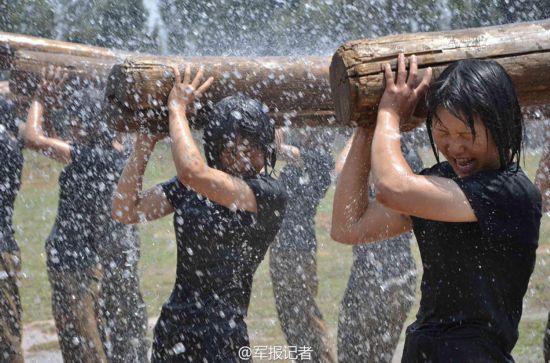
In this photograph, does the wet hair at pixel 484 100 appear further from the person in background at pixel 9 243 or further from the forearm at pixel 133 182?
the person in background at pixel 9 243

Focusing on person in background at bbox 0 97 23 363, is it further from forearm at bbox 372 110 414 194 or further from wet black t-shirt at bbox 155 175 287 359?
forearm at bbox 372 110 414 194

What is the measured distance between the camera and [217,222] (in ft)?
12.5

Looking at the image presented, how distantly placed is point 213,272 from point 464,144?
1.42m

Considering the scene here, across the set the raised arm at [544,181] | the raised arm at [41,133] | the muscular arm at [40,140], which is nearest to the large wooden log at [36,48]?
the raised arm at [41,133]

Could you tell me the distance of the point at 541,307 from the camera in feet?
27.4

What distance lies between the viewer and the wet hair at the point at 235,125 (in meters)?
3.79

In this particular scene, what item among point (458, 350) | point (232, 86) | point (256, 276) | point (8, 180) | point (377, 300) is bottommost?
point (256, 276)

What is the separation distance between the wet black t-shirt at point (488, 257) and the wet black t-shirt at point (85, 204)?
12.1ft

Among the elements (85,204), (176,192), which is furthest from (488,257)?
(85,204)

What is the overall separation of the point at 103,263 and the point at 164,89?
2.66m

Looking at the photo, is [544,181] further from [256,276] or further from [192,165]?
[256,276]

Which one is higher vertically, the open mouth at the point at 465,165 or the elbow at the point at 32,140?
the open mouth at the point at 465,165

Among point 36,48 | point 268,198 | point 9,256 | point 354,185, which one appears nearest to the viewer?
point 354,185

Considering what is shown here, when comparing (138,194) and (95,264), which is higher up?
(138,194)
